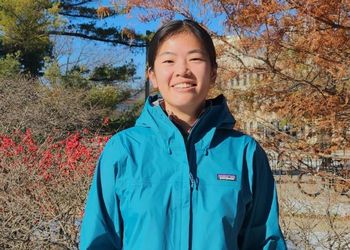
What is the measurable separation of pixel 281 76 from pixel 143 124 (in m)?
3.57

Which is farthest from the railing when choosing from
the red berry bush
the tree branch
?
the tree branch

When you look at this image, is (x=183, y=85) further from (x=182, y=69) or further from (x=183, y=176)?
(x=183, y=176)

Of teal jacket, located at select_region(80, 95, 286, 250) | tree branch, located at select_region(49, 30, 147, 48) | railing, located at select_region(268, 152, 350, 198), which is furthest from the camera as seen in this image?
tree branch, located at select_region(49, 30, 147, 48)

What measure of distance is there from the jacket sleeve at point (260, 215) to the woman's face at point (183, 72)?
0.70ft

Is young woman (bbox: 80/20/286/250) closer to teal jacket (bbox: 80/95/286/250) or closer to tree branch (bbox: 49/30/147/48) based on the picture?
teal jacket (bbox: 80/95/286/250)

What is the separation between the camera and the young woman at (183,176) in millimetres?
1283

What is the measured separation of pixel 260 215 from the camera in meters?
1.40

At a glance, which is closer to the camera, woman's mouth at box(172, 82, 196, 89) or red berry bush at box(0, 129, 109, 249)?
woman's mouth at box(172, 82, 196, 89)

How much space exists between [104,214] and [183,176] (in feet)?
0.75

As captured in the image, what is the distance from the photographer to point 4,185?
407 cm

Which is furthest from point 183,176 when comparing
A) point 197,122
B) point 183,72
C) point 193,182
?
point 183,72

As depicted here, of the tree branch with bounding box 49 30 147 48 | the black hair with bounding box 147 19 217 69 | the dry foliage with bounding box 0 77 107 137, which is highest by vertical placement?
the tree branch with bounding box 49 30 147 48

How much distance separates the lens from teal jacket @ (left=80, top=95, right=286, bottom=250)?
1280mm

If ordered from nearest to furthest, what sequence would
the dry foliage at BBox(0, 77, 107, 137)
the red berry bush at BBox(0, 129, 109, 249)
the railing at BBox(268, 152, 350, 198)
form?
the red berry bush at BBox(0, 129, 109, 249) < the railing at BBox(268, 152, 350, 198) < the dry foliage at BBox(0, 77, 107, 137)
